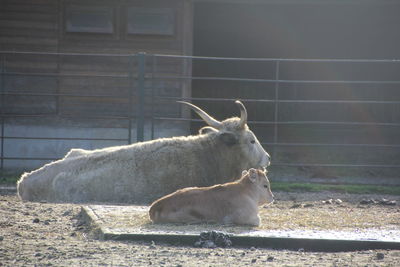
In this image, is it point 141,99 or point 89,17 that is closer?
point 141,99

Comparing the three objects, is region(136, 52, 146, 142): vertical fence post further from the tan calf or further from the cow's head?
the tan calf

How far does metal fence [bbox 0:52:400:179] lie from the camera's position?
11.5 m

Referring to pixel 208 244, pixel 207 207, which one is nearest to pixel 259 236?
pixel 208 244

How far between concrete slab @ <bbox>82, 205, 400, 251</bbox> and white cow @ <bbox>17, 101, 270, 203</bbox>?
7.81 ft

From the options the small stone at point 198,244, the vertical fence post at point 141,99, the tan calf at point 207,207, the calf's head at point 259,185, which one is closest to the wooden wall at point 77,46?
the vertical fence post at point 141,99

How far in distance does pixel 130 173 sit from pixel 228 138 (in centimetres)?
126

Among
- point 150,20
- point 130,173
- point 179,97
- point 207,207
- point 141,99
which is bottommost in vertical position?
point 130,173

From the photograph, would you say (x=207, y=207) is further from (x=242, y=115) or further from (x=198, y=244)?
(x=242, y=115)

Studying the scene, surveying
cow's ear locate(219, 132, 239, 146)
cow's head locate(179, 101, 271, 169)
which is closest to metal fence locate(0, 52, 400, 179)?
cow's head locate(179, 101, 271, 169)

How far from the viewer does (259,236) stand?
19.7ft

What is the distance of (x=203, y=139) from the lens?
31.1ft

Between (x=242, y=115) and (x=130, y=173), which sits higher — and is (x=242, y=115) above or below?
above

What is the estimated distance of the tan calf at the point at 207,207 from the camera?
6492 mm

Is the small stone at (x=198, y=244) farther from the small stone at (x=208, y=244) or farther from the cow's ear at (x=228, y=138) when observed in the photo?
the cow's ear at (x=228, y=138)
